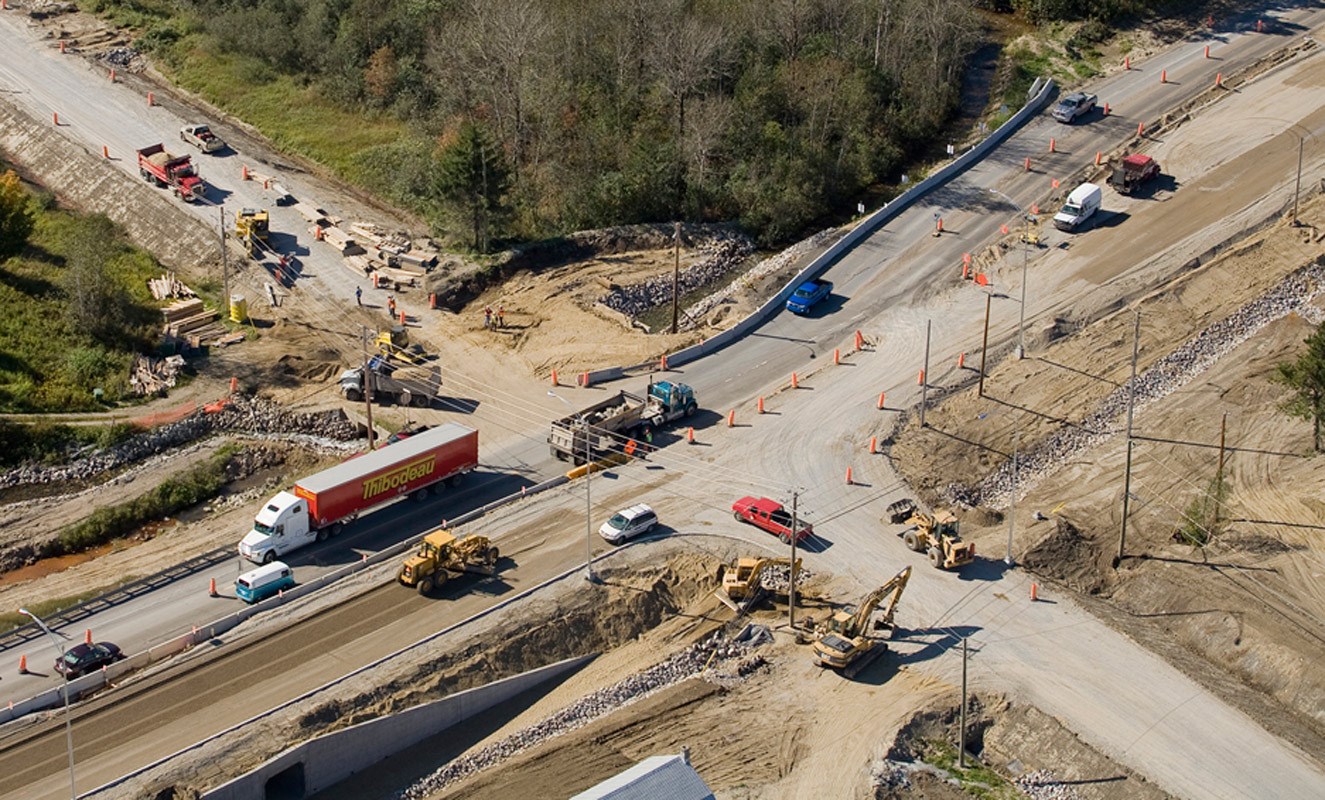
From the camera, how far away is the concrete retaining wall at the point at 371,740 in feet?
162

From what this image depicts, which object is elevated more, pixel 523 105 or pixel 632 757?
pixel 523 105

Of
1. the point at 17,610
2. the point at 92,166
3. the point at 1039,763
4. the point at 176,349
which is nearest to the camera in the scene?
the point at 1039,763

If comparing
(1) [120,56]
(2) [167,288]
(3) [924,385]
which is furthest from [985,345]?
(1) [120,56]

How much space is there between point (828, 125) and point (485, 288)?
24.6 metres

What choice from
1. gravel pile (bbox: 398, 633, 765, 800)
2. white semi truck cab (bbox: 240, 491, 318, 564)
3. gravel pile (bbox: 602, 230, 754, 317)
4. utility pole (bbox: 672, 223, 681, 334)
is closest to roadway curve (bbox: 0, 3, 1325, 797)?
utility pole (bbox: 672, 223, 681, 334)

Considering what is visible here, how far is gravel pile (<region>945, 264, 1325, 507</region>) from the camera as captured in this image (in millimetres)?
67250

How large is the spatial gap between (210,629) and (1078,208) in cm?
5100

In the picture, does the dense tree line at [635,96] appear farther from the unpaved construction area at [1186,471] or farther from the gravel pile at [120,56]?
the unpaved construction area at [1186,471]

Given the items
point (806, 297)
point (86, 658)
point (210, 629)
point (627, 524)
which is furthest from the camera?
point (806, 297)

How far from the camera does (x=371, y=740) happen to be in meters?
52.1

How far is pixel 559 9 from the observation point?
318ft

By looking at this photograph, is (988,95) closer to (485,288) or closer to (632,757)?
(485,288)

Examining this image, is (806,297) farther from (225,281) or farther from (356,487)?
(225,281)

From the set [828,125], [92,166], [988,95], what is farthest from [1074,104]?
[92,166]
